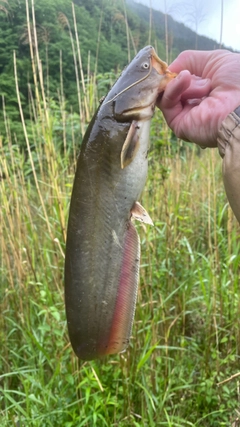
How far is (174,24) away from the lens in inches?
104

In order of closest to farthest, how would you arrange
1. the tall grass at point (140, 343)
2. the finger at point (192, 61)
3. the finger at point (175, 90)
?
the finger at point (175, 90), the finger at point (192, 61), the tall grass at point (140, 343)

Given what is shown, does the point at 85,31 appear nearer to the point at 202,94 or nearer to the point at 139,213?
the point at 202,94

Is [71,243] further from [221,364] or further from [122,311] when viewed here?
[221,364]

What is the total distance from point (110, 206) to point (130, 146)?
0.72ft

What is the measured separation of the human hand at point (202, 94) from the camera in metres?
1.38

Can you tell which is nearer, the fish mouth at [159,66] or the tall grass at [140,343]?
the fish mouth at [159,66]

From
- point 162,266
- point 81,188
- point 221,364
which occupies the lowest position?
point 221,364

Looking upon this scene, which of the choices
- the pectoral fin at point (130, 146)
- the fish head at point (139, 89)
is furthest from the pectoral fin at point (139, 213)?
the fish head at point (139, 89)

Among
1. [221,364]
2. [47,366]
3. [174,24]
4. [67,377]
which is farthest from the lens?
[174,24]

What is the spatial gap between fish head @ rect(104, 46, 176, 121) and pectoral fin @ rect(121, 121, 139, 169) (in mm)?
48

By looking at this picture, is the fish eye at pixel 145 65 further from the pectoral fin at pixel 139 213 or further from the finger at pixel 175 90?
the pectoral fin at pixel 139 213

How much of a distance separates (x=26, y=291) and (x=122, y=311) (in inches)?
44.5

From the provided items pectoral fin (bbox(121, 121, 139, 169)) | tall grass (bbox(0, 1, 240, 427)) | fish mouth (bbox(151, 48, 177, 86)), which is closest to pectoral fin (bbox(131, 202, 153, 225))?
pectoral fin (bbox(121, 121, 139, 169))

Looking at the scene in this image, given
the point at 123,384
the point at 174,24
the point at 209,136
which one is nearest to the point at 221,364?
the point at 123,384
